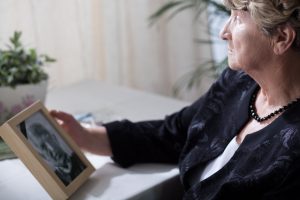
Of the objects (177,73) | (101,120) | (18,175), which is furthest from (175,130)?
(177,73)

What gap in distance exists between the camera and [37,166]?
101cm

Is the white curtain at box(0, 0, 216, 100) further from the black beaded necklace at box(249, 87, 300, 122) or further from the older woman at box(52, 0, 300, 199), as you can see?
the black beaded necklace at box(249, 87, 300, 122)

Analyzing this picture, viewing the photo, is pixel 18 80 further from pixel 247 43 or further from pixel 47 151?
pixel 247 43

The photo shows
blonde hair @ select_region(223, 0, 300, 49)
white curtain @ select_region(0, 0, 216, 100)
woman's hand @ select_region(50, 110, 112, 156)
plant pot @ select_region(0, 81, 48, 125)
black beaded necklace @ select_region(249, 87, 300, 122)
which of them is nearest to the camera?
blonde hair @ select_region(223, 0, 300, 49)

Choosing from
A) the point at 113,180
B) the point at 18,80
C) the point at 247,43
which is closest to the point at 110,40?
the point at 18,80

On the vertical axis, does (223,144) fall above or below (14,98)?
below

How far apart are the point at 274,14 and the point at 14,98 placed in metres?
0.76

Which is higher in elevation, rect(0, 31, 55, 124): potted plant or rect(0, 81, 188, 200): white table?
rect(0, 31, 55, 124): potted plant

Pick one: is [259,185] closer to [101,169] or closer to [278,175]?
[278,175]

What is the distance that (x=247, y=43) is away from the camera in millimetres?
980

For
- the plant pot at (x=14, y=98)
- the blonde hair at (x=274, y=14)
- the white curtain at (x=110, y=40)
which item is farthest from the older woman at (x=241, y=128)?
the white curtain at (x=110, y=40)

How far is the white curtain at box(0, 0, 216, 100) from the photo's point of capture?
195 centimetres

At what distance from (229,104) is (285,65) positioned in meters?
0.22

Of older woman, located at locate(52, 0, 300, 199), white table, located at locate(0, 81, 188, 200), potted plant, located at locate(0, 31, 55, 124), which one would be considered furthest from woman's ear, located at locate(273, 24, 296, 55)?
potted plant, located at locate(0, 31, 55, 124)
